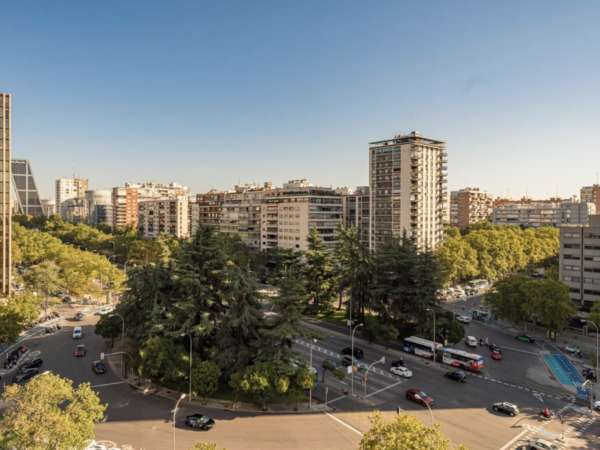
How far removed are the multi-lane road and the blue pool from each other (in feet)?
4.82

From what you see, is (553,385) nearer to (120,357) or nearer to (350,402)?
(350,402)

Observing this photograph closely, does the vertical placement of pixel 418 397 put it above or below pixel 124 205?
below

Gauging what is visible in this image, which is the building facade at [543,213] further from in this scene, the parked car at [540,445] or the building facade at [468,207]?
the parked car at [540,445]

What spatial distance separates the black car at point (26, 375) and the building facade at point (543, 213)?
520 feet

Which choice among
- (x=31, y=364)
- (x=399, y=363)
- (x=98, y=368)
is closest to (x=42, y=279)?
(x=31, y=364)

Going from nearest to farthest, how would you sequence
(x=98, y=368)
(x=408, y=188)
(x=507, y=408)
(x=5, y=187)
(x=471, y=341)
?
(x=507, y=408)
(x=98, y=368)
(x=471, y=341)
(x=5, y=187)
(x=408, y=188)

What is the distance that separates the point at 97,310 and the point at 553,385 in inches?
2655

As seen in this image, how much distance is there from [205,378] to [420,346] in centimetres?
2632

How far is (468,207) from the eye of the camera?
166500 mm

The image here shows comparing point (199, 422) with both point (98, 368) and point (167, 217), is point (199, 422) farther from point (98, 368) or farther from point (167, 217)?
point (167, 217)

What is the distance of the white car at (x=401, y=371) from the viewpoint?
4169 cm

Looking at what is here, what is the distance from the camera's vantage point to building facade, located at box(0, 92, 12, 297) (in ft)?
203

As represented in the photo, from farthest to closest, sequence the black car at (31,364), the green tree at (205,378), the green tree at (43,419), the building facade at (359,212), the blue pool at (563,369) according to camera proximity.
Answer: the building facade at (359,212) < the blue pool at (563,369) < the black car at (31,364) < the green tree at (205,378) < the green tree at (43,419)

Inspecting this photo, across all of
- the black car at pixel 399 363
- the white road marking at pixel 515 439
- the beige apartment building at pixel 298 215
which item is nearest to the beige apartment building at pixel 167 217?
the beige apartment building at pixel 298 215
